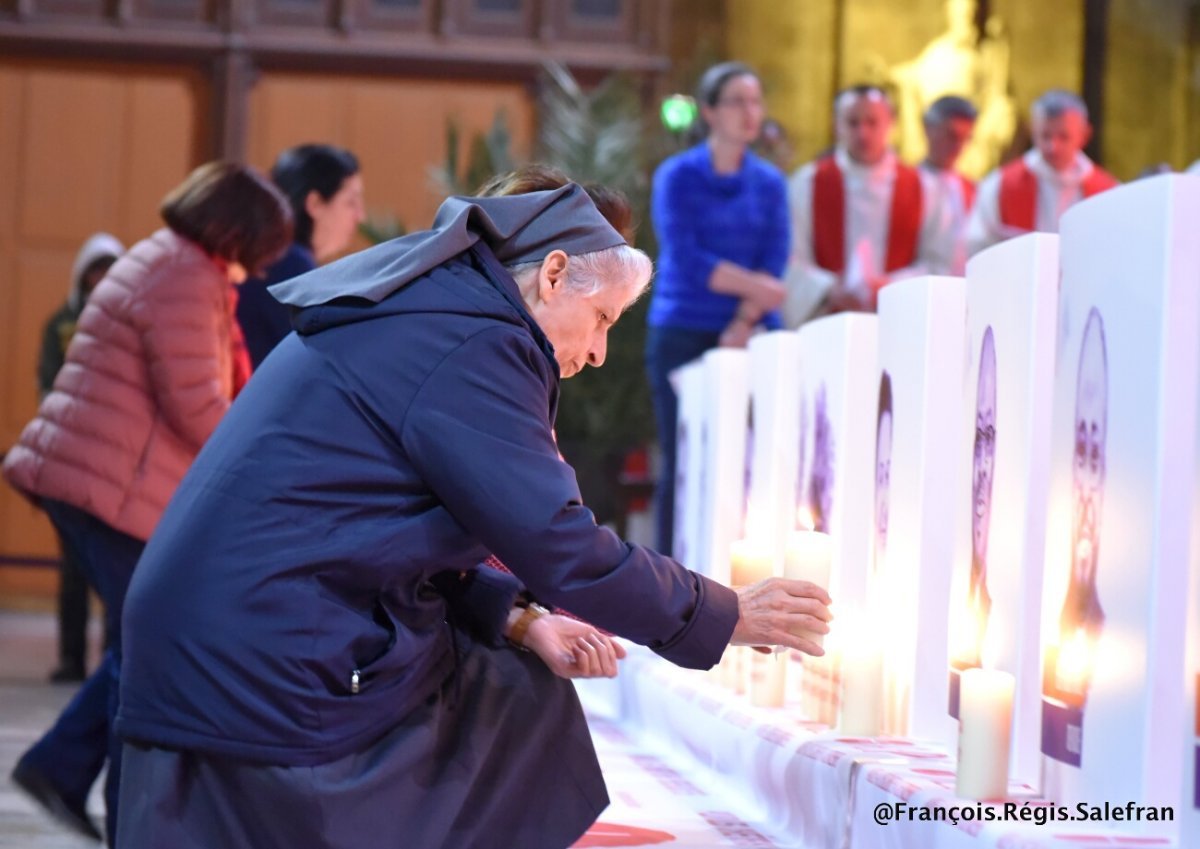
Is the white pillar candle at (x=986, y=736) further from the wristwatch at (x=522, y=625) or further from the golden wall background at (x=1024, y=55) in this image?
the golden wall background at (x=1024, y=55)

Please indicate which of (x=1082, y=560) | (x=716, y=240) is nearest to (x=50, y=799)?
(x=1082, y=560)

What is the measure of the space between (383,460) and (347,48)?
6726 mm

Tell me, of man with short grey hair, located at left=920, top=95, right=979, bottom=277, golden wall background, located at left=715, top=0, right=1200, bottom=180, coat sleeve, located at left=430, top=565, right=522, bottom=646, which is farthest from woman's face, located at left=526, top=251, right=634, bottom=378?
golden wall background, located at left=715, top=0, right=1200, bottom=180

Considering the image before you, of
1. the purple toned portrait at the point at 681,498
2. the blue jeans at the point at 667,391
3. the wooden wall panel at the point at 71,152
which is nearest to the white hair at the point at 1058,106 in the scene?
the blue jeans at the point at 667,391

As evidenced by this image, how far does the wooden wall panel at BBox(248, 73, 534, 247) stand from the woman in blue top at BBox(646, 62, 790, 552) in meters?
3.74

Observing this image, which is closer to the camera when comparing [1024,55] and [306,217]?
[306,217]

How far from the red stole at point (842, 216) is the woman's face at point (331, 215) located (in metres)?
1.96

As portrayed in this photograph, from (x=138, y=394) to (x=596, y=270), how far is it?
1525 millimetres

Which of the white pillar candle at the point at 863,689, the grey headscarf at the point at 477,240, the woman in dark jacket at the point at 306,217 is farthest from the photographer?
the woman in dark jacket at the point at 306,217

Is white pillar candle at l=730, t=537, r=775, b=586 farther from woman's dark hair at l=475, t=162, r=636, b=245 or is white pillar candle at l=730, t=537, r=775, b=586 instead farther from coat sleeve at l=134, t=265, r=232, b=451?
coat sleeve at l=134, t=265, r=232, b=451

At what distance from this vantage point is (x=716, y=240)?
4.71m

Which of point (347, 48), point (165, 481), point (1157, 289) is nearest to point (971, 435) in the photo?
point (1157, 289)

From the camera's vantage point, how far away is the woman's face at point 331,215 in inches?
154

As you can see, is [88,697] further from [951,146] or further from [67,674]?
[951,146]
